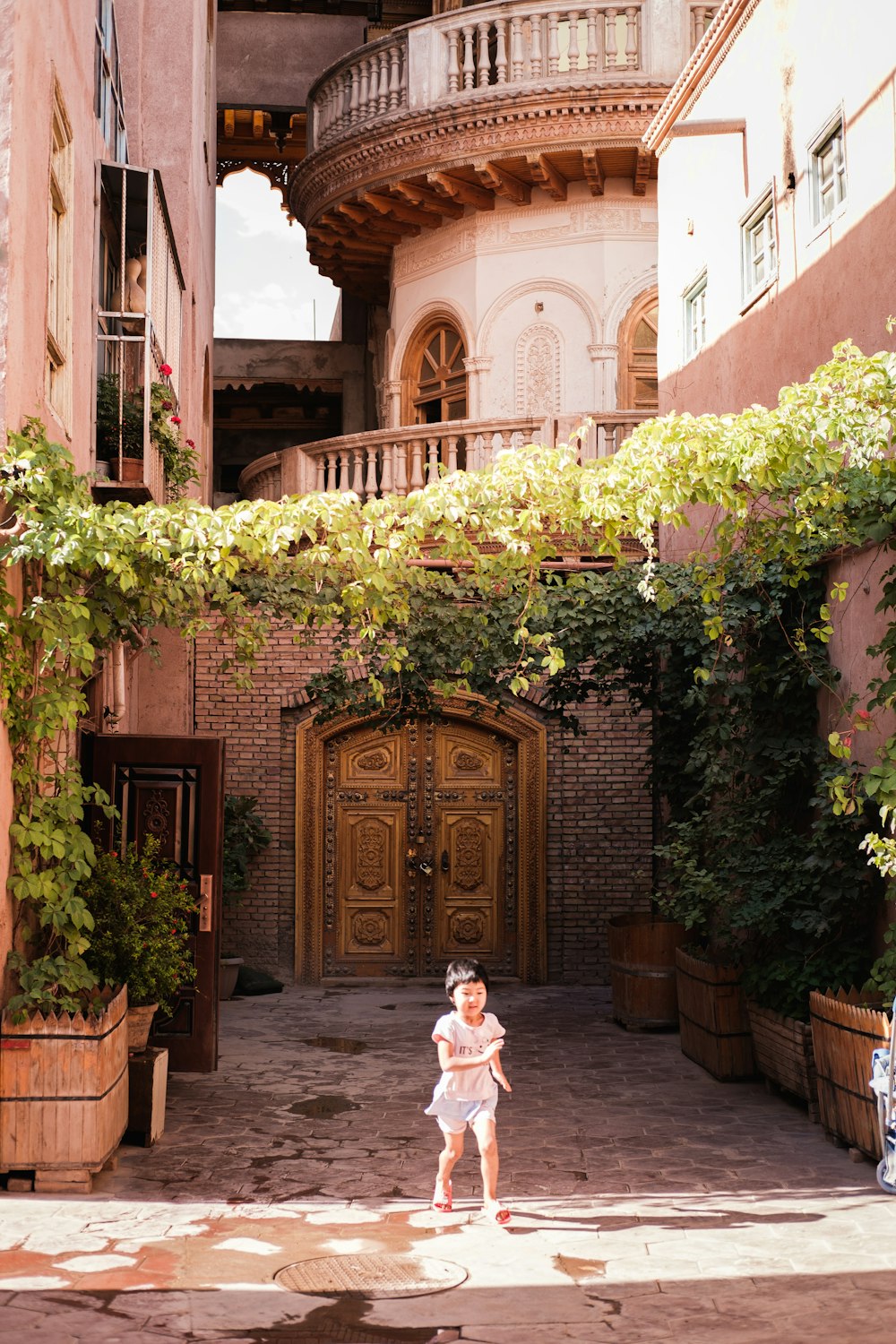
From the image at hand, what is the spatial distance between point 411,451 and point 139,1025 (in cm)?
810

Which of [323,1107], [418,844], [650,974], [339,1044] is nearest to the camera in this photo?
[323,1107]

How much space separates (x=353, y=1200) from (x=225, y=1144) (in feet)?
4.99

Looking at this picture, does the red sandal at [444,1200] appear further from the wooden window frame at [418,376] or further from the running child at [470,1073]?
the wooden window frame at [418,376]

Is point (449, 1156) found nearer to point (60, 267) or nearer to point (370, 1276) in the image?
point (370, 1276)

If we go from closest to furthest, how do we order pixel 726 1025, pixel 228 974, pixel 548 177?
pixel 726 1025 → pixel 228 974 → pixel 548 177

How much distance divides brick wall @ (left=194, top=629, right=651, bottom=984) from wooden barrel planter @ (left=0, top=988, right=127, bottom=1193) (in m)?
8.30

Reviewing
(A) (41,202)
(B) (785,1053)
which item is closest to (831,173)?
(A) (41,202)

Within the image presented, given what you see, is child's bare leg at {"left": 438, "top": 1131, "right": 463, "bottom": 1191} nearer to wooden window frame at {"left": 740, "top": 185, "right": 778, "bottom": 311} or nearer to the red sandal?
the red sandal

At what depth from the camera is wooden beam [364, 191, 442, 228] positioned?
698 inches

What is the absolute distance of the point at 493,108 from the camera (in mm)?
16547

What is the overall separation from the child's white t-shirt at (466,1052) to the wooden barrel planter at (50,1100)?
74.1 inches

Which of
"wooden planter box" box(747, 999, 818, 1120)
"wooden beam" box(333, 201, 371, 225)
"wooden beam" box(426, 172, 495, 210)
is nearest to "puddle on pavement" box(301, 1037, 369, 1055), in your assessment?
"wooden planter box" box(747, 999, 818, 1120)

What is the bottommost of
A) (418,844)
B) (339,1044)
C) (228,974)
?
(339,1044)

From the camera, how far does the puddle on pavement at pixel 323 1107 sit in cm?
971
